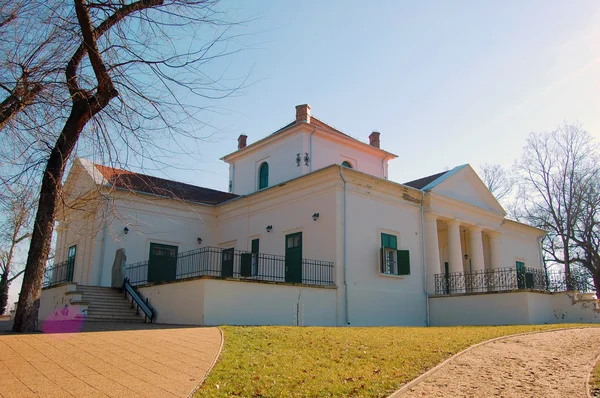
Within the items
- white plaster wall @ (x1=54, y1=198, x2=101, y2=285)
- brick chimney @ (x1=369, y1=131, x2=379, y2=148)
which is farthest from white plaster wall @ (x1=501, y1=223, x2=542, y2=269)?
white plaster wall @ (x1=54, y1=198, x2=101, y2=285)

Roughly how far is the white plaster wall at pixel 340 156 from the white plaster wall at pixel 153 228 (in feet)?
20.1

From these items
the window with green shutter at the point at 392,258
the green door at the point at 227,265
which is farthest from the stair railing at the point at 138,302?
the window with green shutter at the point at 392,258

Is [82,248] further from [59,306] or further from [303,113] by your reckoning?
[303,113]

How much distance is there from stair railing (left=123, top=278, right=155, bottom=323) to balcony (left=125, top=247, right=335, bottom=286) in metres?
0.87

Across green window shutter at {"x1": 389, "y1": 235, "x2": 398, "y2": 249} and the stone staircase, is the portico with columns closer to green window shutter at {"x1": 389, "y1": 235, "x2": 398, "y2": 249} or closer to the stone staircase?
green window shutter at {"x1": 389, "y1": 235, "x2": 398, "y2": 249}

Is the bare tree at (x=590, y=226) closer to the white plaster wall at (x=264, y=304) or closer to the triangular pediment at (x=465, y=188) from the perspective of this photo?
the triangular pediment at (x=465, y=188)

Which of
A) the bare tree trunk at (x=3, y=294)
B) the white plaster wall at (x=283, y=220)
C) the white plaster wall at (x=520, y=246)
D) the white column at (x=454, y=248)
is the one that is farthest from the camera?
the bare tree trunk at (x=3, y=294)

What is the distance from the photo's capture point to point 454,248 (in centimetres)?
2412

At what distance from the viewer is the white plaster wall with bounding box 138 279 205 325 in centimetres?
1559

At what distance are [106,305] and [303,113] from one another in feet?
46.5

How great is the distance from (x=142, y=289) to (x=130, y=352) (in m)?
9.83

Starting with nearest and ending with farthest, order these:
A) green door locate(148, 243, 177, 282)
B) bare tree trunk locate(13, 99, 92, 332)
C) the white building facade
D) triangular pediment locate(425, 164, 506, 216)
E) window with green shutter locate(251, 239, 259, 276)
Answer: bare tree trunk locate(13, 99, 92, 332)
the white building facade
window with green shutter locate(251, 239, 259, 276)
green door locate(148, 243, 177, 282)
triangular pediment locate(425, 164, 506, 216)

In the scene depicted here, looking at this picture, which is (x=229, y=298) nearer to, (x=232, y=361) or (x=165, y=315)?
(x=165, y=315)

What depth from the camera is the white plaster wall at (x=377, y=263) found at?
19.5 meters
